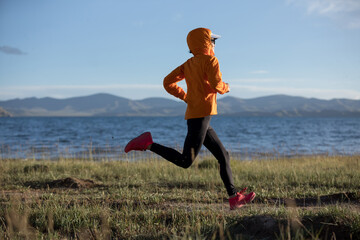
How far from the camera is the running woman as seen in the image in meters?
4.11

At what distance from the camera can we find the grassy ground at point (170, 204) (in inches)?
129

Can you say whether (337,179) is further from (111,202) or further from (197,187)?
(111,202)

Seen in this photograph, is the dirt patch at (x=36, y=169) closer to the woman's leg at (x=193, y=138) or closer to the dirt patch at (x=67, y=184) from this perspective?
the dirt patch at (x=67, y=184)

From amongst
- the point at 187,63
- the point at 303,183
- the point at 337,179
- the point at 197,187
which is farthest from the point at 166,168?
the point at 187,63

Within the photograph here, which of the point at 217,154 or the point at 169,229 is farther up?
the point at 217,154

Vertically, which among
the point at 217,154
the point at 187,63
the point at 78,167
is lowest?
the point at 78,167

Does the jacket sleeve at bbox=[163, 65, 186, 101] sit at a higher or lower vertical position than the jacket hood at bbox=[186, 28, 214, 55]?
lower

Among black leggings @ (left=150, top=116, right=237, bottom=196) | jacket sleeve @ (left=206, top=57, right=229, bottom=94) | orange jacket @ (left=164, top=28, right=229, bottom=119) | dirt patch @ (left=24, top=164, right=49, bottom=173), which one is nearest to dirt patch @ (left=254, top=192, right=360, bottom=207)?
black leggings @ (left=150, top=116, right=237, bottom=196)

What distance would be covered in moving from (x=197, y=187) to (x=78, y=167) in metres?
3.87

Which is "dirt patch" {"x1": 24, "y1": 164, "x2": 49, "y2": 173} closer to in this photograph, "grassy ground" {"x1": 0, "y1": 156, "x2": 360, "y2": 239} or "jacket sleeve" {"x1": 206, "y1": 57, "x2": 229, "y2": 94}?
"grassy ground" {"x1": 0, "y1": 156, "x2": 360, "y2": 239}

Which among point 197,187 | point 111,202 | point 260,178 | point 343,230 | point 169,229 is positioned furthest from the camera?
point 260,178

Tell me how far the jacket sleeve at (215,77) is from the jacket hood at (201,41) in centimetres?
28

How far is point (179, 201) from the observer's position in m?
5.17

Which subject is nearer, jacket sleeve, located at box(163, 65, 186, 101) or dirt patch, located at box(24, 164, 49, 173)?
jacket sleeve, located at box(163, 65, 186, 101)
